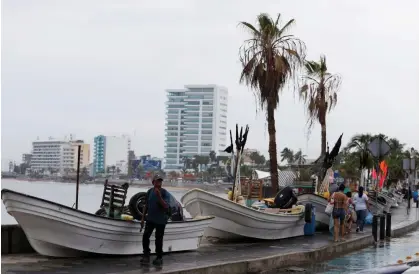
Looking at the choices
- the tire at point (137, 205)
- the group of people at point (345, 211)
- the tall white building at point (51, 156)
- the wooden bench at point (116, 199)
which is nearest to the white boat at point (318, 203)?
the group of people at point (345, 211)

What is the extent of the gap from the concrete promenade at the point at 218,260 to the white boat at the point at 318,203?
8.79 ft

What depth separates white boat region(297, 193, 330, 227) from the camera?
22.3 metres

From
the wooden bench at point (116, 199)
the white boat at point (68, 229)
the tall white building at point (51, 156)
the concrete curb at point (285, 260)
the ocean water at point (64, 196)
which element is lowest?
the ocean water at point (64, 196)

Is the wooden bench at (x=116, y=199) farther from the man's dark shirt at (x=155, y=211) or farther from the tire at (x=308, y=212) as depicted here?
the tire at (x=308, y=212)

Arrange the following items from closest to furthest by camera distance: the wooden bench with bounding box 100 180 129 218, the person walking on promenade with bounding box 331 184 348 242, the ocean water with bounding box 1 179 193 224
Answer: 1. the wooden bench with bounding box 100 180 129 218
2. the person walking on promenade with bounding box 331 184 348 242
3. the ocean water with bounding box 1 179 193 224

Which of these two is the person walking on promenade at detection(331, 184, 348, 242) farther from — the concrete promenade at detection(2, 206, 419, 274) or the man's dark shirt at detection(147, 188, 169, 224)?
the man's dark shirt at detection(147, 188, 169, 224)

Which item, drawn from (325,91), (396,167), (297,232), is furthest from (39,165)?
(297,232)

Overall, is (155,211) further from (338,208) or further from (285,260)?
(338,208)

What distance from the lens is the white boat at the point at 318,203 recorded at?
22297mm

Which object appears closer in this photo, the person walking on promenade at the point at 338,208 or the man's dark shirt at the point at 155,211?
the man's dark shirt at the point at 155,211

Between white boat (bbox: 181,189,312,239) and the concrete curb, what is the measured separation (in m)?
1.86

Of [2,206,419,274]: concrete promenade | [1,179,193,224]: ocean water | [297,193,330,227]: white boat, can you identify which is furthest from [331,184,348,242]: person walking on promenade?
[1,179,193,224]: ocean water

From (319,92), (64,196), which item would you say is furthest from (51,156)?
(319,92)

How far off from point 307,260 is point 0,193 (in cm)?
728
